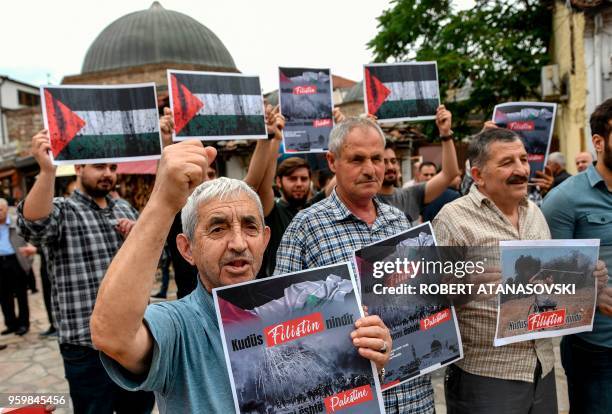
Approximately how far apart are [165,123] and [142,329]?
82.3 inches

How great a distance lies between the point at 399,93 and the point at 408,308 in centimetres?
227

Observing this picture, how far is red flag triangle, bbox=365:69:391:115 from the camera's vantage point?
3.68 m

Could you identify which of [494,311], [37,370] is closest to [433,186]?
[494,311]

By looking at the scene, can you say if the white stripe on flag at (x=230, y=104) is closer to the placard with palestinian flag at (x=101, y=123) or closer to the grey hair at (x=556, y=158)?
the placard with palestinian flag at (x=101, y=123)

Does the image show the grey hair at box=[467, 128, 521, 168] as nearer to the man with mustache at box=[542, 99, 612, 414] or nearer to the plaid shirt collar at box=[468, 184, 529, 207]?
the plaid shirt collar at box=[468, 184, 529, 207]

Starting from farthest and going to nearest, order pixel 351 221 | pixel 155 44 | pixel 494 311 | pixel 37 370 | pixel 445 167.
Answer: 1. pixel 155 44
2. pixel 37 370
3. pixel 445 167
4. pixel 351 221
5. pixel 494 311

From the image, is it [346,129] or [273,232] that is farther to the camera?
[273,232]

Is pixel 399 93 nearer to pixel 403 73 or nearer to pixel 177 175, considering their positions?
pixel 403 73

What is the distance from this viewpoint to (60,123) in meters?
2.81

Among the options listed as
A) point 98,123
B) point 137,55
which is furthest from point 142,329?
point 137,55

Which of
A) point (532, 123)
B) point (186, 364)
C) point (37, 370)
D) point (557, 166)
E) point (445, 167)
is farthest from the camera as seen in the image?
point (557, 166)

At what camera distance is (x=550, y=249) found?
1.89 meters

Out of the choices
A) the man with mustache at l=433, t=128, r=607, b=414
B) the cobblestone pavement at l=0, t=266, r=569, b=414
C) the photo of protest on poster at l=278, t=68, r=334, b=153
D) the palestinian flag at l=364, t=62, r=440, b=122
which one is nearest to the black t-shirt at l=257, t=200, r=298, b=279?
the photo of protest on poster at l=278, t=68, r=334, b=153

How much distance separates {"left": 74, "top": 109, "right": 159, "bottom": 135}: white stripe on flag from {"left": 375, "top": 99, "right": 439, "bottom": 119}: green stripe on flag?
5.53 feet
